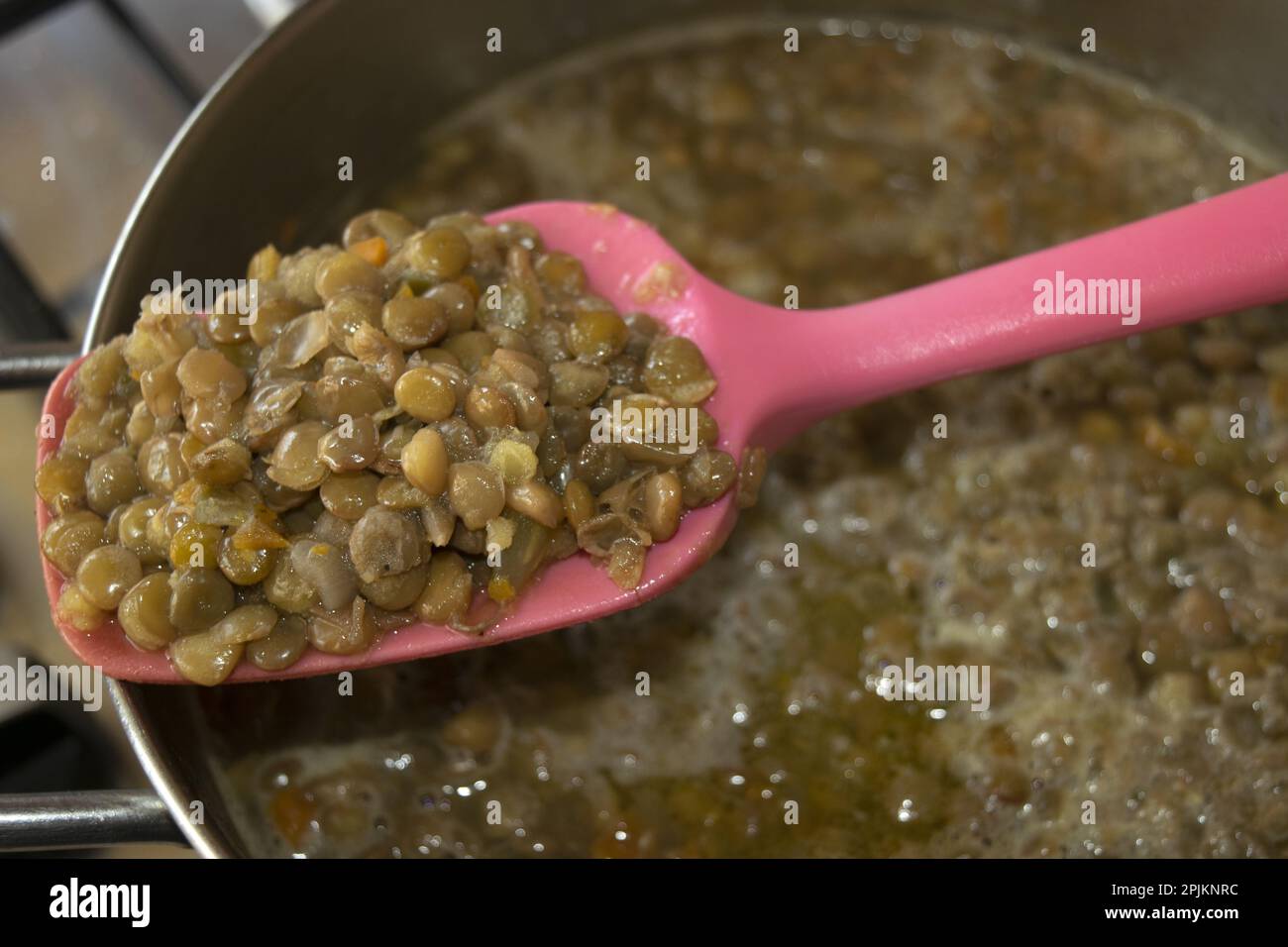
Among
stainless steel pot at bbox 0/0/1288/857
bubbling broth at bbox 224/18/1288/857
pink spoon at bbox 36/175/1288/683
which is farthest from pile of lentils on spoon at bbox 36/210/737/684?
bubbling broth at bbox 224/18/1288/857

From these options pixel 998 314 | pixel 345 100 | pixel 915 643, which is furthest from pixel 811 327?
pixel 345 100

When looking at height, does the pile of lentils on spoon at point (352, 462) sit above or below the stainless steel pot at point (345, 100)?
below

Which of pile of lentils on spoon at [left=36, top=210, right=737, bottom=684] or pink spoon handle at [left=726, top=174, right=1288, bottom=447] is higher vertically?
pink spoon handle at [left=726, top=174, right=1288, bottom=447]

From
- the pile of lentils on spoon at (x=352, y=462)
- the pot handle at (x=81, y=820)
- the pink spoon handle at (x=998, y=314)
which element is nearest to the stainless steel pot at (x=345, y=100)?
the pot handle at (x=81, y=820)

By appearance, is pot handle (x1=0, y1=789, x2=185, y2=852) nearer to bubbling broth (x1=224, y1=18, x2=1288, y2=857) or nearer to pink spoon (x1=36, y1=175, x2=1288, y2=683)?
pink spoon (x1=36, y1=175, x2=1288, y2=683)

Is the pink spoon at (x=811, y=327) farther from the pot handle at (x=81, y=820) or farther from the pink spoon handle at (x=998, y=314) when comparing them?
the pot handle at (x=81, y=820)

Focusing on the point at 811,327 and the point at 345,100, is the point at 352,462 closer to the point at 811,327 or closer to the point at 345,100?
the point at 811,327
